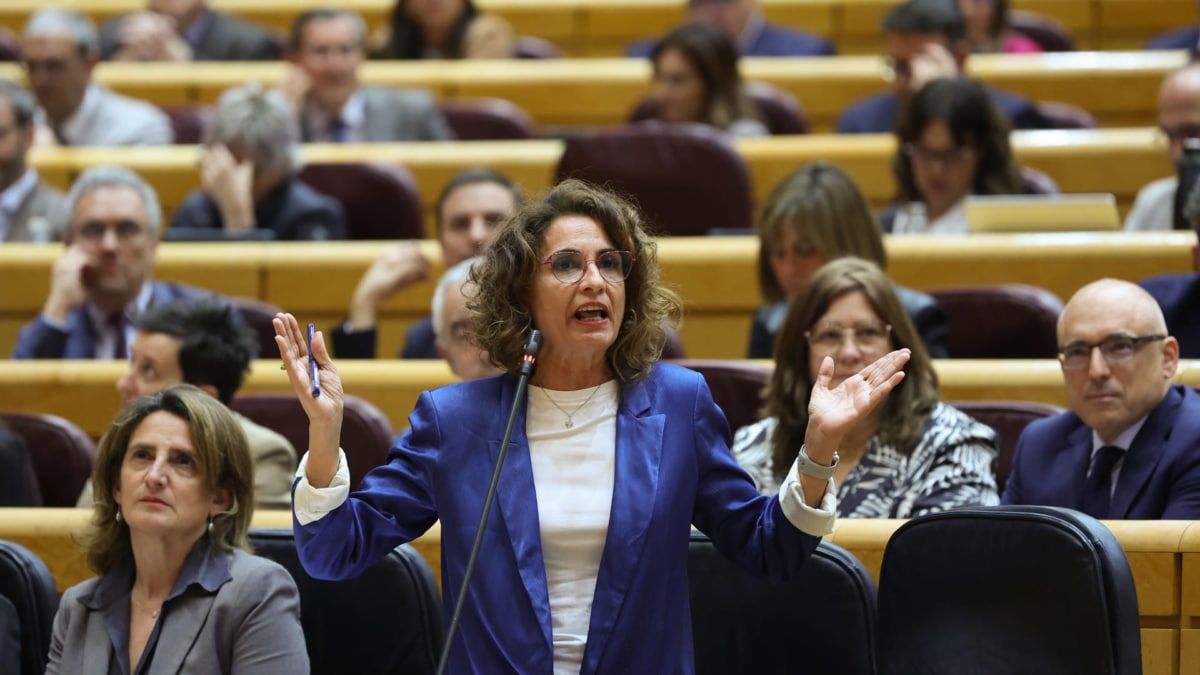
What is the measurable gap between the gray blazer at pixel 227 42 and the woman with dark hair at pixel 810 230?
1835 mm

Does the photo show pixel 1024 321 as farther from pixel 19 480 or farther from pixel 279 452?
pixel 19 480

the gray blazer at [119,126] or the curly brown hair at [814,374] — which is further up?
the gray blazer at [119,126]

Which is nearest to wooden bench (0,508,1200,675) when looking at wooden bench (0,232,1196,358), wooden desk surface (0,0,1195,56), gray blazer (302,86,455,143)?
wooden bench (0,232,1196,358)

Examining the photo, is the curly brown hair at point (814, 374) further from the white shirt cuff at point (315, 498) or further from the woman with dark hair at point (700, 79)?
the woman with dark hair at point (700, 79)

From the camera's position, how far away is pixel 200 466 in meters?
1.38

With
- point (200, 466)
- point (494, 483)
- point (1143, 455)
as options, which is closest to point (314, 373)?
point (494, 483)

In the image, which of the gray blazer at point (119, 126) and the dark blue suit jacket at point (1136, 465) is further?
the gray blazer at point (119, 126)

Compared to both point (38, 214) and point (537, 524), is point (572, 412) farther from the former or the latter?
point (38, 214)

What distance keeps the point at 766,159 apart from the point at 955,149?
1.45ft

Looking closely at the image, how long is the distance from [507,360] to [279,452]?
23.1 inches

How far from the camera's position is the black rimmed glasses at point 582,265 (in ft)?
3.77

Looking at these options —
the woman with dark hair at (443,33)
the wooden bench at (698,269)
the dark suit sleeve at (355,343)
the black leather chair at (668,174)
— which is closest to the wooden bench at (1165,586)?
the wooden bench at (698,269)

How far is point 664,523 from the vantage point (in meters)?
1.12

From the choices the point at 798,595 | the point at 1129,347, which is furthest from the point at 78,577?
the point at 1129,347
